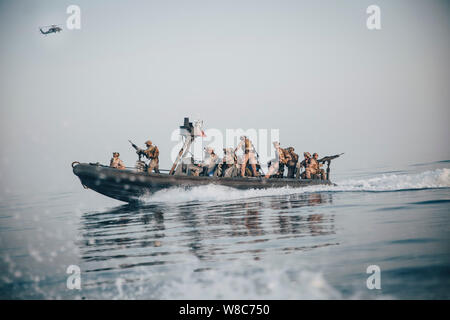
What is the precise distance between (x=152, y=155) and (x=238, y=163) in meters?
4.23

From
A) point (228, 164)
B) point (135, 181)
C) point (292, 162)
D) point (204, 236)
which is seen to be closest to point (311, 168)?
point (292, 162)

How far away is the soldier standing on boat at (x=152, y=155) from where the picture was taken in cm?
1686

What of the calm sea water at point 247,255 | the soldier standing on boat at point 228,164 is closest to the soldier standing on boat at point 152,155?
the soldier standing on boat at point 228,164

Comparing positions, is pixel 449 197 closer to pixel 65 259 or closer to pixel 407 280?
pixel 407 280

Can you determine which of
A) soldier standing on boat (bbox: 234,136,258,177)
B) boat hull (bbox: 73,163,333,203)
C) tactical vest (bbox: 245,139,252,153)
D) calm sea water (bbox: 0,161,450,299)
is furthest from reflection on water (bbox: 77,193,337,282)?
tactical vest (bbox: 245,139,252,153)

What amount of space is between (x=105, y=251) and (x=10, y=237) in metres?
5.42

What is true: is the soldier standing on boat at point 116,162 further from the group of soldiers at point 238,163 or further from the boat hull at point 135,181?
the boat hull at point 135,181

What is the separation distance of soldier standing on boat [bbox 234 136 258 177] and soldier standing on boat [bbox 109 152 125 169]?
569 cm

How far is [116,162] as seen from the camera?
17.9 metres

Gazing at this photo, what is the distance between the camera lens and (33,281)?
5.76m

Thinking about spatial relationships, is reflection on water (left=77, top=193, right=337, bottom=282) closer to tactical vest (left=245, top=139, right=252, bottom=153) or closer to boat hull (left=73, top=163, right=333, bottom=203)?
boat hull (left=73, top=163, right=333, bottom=203)

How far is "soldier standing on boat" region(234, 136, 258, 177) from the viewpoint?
1772 centimetres

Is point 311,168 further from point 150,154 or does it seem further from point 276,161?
point 150,154

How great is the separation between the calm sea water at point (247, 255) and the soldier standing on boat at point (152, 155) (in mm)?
5679
